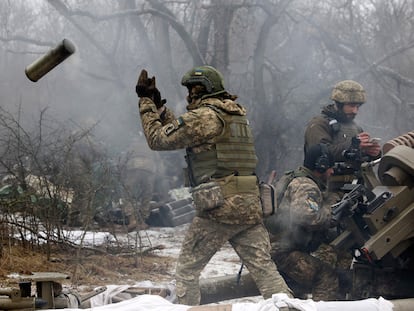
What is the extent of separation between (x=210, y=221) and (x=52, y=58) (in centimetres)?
170

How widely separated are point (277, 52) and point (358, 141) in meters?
7.76

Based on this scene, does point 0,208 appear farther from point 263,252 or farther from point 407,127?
point 407,127

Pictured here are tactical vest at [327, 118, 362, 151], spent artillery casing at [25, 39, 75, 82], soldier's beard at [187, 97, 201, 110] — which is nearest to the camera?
spent artillery casing at [25, 39, 75, 82]

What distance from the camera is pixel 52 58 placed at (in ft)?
12.0

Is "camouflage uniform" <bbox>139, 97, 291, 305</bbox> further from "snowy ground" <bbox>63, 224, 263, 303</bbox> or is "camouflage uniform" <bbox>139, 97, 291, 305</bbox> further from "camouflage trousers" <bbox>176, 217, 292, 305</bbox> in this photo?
"snowy ground" <bbox>63, 224, 263, 303</bbox>

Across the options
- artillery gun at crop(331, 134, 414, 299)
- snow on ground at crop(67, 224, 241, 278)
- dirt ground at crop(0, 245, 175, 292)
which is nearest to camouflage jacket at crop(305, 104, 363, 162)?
artillery gun at crop(331, 134, 414, 299)

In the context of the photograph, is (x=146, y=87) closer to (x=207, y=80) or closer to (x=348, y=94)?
(x=207, y=80)

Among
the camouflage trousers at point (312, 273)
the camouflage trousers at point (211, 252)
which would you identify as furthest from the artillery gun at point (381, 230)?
the camouflage trousers at point (211, 252)

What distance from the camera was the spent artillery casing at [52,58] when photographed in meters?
3.53

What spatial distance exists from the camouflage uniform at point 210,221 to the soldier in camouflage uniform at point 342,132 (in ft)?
3.55

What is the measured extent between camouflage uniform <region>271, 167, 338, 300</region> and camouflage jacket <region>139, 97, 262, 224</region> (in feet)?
1.59

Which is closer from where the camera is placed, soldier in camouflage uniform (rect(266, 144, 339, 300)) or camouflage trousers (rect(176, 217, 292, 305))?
camouflage trousers (rect(176, 217, 292, 305))

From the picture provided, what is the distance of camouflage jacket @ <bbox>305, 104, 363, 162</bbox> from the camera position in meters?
5.72

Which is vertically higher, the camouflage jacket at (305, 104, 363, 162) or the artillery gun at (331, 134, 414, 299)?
the camouflage jacket at (305, 104, 363, 162)
